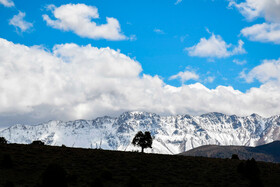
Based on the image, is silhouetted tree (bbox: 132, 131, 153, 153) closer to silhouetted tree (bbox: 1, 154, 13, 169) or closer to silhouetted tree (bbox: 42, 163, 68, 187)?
silhouetted tree (bbox: 1, 154, 13, 169)

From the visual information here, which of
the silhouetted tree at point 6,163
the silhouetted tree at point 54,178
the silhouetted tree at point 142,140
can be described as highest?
the silhouetted tree at point 142,140

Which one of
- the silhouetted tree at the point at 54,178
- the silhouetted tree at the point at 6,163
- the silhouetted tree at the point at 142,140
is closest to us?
the silhouetted tree at the point at 54,178

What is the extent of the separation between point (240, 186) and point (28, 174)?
3144 centimetres

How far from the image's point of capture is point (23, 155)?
53.0 metres

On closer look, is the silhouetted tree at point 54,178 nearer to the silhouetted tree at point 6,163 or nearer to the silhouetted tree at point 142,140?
the silhouetted tree at point 6,163

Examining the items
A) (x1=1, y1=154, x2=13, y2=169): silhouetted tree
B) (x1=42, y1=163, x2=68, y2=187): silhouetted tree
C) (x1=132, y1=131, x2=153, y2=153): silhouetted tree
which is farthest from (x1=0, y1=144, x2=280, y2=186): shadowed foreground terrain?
(x1=132, y1=131, x2=153, y2=153): silhouetted tree

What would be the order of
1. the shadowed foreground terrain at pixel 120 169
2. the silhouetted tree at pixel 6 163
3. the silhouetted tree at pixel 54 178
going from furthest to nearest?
the silhouetted tree at pixel 6 163, the shadowed foreground terrain at pixel 120 169, the silhouetted tree at pixel 54 178

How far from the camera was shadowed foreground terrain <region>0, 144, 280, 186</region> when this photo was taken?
1690 inches

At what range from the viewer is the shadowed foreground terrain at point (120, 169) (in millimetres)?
42938

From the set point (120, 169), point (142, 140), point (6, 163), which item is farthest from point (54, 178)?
point (142, 140)

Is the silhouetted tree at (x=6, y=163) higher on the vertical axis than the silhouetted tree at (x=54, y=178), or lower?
higher

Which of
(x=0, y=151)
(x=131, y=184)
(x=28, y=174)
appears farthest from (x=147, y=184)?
(x=0, y=151)

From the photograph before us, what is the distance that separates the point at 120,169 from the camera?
49750 mm

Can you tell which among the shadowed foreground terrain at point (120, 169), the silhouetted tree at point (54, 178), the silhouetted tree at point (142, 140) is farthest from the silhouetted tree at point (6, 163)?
the silhouetted tree at point (142, 140)
